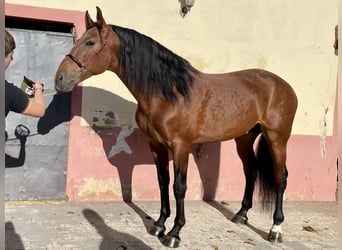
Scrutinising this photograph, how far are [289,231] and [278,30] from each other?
2517mm

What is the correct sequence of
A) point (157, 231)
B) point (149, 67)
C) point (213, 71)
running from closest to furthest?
point (149, 67) → point (157, 231) → point (213, 71)

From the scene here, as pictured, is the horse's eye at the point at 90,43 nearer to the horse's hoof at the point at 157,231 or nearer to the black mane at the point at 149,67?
the black mane at the point at 149,67

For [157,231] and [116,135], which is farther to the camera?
[116,135]

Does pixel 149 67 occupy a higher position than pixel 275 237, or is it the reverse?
pixel 149 67

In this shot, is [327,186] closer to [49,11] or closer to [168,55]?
[168,55]

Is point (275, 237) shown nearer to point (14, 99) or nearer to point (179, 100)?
point (179, 100)

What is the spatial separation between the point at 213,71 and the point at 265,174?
57.7 inches

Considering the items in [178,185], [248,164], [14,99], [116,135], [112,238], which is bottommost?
[112,238]

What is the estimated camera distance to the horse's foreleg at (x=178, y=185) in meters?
3.29

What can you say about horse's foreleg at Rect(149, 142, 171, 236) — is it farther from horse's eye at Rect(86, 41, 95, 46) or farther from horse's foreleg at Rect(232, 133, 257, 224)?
horse's eye at Rect(86, 41, 95, 46)

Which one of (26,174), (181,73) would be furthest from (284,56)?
(26,174)

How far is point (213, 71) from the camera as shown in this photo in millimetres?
4832

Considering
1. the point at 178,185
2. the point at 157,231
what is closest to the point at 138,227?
the point at 157,231

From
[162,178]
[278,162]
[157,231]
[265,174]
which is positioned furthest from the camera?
[265,174]
